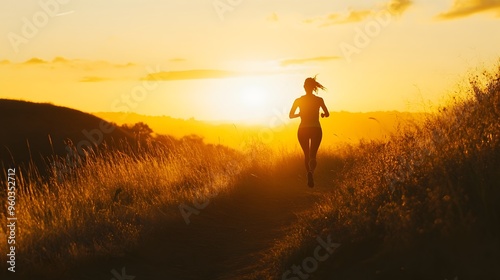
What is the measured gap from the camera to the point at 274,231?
38.6 feet

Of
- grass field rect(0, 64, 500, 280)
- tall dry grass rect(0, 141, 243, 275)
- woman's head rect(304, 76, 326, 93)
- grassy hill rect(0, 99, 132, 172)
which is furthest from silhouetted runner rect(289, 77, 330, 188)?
grassy hill rect(0, 99, 132, 172)

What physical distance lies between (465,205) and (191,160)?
509 inches

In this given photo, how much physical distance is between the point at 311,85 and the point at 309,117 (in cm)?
86

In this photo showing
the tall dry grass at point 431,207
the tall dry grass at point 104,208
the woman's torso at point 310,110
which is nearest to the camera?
the tall dry grass at point 431,207

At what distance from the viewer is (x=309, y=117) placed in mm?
14609

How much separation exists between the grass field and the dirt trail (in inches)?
1.1

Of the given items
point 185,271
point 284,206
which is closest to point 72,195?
point 185,271

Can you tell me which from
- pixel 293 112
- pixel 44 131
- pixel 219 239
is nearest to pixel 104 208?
pixel 219 239

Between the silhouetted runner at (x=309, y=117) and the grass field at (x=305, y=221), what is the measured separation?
3.63 feet

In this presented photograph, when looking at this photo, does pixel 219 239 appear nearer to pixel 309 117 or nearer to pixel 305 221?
pixel 305 221

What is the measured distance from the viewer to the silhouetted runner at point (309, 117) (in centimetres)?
1462

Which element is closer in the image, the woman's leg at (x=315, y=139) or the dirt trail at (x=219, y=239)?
the dirt trail at (x=219, y=239)

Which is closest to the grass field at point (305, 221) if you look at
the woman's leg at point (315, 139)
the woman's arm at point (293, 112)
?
the woman's leg at point (315, 139)

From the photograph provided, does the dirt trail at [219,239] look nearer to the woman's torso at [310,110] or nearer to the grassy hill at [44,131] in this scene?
the woman's torso at [310,110]
